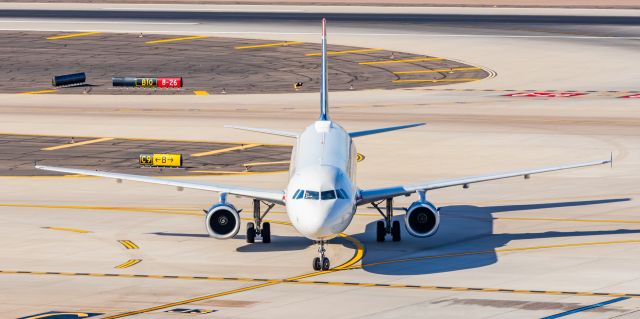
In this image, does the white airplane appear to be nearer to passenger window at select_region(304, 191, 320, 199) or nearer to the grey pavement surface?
passenger window at select_region(304, 191, 320, 199)

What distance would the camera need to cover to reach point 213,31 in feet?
526

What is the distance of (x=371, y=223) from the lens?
6128 cm

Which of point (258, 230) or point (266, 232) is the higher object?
point (258, 230)

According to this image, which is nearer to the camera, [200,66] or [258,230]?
[258,230]

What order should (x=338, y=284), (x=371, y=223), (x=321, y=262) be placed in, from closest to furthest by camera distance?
(x=338, y=284)
(x=321, y=262)
(x=371, y=223)

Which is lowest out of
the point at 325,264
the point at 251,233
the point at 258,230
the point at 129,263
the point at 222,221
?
the point at 325,264

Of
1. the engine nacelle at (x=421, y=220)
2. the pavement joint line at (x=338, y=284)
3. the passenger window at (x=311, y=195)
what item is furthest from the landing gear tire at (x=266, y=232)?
the passenger window at (x=311, y=195)

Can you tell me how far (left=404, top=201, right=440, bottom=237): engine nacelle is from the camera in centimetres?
5460

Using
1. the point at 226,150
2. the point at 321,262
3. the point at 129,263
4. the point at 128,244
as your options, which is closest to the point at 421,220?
the point at 321,262

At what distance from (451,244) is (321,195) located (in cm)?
948

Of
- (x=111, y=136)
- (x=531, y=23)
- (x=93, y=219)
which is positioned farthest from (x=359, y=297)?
(x=531, y=23)

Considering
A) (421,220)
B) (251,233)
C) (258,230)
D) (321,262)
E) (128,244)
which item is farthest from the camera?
(258,230)

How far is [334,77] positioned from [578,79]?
22225 millimetres

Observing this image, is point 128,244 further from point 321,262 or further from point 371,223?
point 371,223
